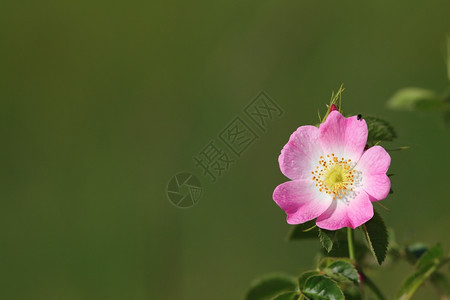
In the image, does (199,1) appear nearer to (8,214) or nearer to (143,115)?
(143,115)

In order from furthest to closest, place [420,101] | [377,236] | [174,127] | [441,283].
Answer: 1. [174,127]
2. [420,101]
3. [441,283]
4. [377,236]

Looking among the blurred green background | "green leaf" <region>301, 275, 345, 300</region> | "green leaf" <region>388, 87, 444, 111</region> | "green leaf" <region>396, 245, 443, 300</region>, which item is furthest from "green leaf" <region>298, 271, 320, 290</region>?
the blurred green background

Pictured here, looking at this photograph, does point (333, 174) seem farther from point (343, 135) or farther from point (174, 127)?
point (174, 127)

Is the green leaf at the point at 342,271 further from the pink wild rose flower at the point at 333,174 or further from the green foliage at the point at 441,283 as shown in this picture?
the green foliage at the point at 441,283

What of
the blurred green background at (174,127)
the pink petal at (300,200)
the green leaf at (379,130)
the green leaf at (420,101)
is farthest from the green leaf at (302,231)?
the blurred green background at (174,127)

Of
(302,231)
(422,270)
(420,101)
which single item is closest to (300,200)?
(302,231)

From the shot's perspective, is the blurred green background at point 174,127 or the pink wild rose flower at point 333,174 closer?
the pink wild rose flower at point 333,174
